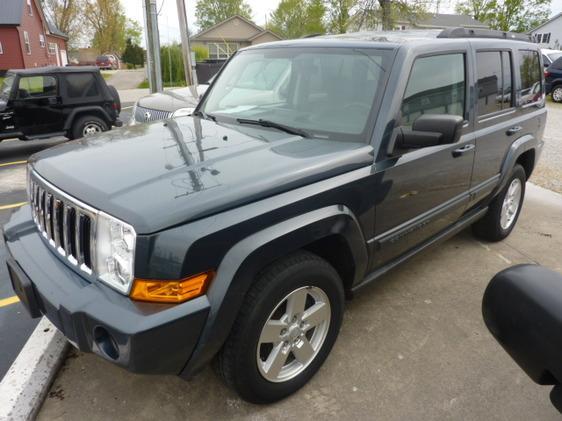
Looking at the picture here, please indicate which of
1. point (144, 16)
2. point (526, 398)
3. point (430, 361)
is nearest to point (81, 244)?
point (430, 361)

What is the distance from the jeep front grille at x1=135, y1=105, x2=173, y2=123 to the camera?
6.54 m

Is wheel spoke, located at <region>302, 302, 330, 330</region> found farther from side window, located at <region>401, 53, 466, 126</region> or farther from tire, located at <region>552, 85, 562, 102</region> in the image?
tire, located at <region>552, 85, 562, 102</region>

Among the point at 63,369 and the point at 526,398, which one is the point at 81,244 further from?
the point at 526,398

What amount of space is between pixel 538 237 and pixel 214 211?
4145mm

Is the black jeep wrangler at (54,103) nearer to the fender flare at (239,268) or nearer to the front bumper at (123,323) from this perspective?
the front bumper at (123,323)

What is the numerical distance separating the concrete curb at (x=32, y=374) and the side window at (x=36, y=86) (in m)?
6.96

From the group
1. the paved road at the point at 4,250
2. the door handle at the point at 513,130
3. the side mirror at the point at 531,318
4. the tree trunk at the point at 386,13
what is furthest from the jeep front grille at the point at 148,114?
the tree trunk at the point at 386,13

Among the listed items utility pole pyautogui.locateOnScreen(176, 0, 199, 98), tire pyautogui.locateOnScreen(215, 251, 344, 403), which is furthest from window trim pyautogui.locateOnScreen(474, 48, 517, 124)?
utility pole pyautogui.locateOnScreen(176, 0, 199, 98)

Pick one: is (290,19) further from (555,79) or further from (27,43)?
(555,79)

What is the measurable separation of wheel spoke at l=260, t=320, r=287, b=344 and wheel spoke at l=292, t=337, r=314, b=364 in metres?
0.17

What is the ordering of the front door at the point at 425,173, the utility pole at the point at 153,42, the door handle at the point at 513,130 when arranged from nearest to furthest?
the front door at the point at 425,173
the door handle at the point at 513,130
the utility pole at the point at 153,42

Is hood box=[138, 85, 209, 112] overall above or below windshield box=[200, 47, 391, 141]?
below

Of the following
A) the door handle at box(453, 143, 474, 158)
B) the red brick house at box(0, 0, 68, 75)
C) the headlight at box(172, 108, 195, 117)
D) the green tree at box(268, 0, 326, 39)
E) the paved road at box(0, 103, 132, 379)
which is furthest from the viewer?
the green tree at box(268, 0, 326, 39)

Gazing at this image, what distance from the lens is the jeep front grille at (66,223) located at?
198 centimetres
